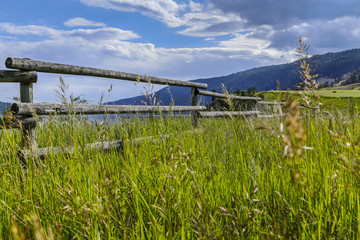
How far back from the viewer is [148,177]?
6.19 ft

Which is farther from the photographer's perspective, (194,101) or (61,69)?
(194,101)

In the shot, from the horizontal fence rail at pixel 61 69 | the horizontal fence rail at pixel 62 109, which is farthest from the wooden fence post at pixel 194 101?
the horizontal fence rail at pixel 61 69

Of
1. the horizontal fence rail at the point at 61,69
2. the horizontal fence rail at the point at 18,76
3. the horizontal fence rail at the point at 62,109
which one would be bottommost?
the horizontal fence rail at the point at 62,109

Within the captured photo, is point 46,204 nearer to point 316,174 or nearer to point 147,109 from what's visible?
point 316,174

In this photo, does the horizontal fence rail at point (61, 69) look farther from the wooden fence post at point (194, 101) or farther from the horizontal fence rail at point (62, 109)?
the wooden fence post at point (194, 101)

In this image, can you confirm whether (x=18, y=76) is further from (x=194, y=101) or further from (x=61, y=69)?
(x=194, y=101)

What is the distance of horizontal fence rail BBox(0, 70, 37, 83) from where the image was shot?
373 cm

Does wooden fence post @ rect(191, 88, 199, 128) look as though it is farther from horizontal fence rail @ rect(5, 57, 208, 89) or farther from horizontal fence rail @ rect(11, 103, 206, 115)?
horizontal fence rail @ rect(5, 57, 208, 89)

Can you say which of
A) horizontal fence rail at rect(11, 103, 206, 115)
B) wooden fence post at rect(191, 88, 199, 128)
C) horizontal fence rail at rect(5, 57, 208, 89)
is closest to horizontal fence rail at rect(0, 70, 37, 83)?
horizontal fence rail at rect(5, 57, 208, 89)

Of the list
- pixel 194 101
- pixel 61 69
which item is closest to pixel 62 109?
pixel 61 69

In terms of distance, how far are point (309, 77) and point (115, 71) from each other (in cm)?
409

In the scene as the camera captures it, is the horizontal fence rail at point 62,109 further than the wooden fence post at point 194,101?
No

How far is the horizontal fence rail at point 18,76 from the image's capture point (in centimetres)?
373

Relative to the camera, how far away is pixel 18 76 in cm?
387
